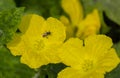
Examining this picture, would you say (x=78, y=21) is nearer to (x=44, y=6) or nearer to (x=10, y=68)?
(x=44, y=6)

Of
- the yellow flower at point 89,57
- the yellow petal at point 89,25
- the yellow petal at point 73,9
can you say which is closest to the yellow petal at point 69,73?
the yellow flower at point 89,57

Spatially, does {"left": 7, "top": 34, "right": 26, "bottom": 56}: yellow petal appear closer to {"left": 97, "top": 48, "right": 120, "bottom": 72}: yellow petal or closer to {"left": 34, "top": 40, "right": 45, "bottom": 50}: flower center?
{"left": 34, "top": 40, "right": 45, "bottom": 50}: flower center

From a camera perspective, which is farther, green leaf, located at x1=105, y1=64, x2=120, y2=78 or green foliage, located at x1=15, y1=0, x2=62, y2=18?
green foliage, located at x1=15, y1=0, x2=62, y2=18

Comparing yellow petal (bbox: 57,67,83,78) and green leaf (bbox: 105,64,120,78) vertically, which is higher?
yellow petal (bbox: 57,67,83,78)

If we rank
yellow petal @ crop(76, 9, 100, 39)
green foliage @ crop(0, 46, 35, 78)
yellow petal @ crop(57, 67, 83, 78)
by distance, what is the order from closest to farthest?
yellow petal @ crop(57, 67, 83, 78) → green foliage @ crop(0, 46, 35, 78) → yellow petal @ crop(76, 9, 100, 39)

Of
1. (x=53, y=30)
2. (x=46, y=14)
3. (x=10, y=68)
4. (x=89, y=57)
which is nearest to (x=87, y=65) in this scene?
(x=89, y=57)

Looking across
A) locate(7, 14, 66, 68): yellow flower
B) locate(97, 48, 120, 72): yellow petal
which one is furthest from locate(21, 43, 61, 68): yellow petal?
locate(97, 48, 120, 72): yellow petal

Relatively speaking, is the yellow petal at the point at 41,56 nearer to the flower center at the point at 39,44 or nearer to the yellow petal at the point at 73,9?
the flower center at the point at 39,44

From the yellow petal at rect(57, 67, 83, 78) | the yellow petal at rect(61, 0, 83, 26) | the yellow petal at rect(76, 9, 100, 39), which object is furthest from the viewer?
the yellow petal at rect(61, 0, 83, 26)
